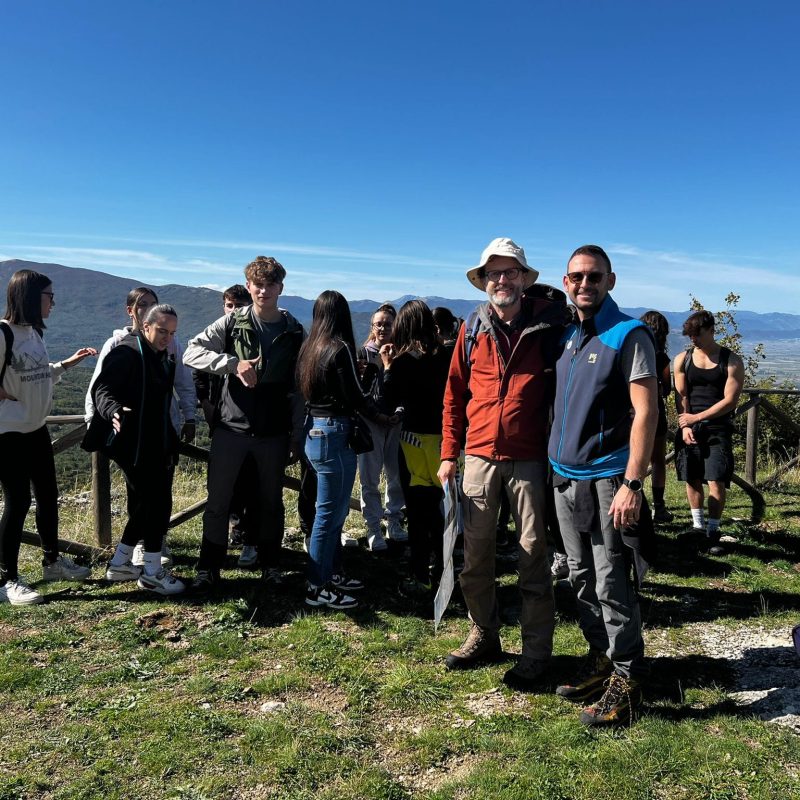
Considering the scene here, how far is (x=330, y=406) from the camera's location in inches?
166

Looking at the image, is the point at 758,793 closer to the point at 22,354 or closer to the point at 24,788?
the point at 24,788

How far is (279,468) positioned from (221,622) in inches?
44.8

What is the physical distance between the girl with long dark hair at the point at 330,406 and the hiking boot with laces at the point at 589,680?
1830 millimetres

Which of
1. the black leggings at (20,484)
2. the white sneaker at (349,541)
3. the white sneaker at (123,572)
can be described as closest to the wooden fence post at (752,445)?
the white sneaker at (349,541)

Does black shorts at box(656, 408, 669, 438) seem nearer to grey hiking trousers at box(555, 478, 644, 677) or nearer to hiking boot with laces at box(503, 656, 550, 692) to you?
grey hiking trousers at box(555, 478, 644, 677)

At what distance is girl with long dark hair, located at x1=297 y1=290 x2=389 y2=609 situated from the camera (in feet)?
13.6

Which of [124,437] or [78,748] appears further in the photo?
[124,437]

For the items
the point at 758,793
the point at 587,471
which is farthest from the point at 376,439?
the point at 758,793

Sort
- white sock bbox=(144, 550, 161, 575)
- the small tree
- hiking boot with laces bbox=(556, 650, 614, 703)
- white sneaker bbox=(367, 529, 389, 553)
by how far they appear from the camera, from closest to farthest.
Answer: hiking boot with laces bbox=(556, 650, 614, 703), white sock bbox=(144, 550, 161, 575), white sneaker bbox=(367, 529, 389, 553), the small tree

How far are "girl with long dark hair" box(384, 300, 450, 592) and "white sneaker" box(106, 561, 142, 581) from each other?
2162 mm

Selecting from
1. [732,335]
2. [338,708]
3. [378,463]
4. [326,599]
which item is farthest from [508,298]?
[732,335]

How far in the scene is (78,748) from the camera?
2.91 metres

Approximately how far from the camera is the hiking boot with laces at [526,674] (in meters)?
3.42

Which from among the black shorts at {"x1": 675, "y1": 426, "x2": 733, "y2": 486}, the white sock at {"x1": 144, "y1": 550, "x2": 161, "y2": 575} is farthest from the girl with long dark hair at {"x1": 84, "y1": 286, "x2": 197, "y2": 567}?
the black shorts at {"x1": 675, "y1": 426, "x2": 733, "y2": 486}
